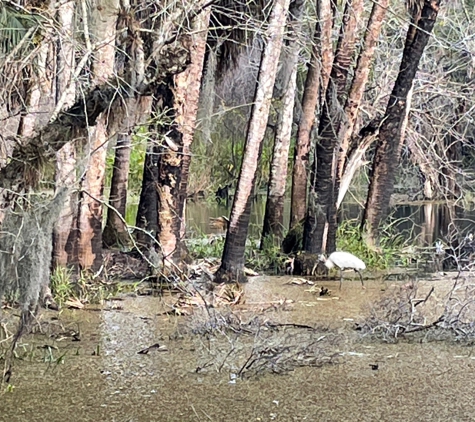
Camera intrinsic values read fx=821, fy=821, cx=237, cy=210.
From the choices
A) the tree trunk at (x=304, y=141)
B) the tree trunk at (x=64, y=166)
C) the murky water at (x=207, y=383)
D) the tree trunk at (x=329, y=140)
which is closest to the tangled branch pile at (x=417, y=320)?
the murky water at (x=207, y=383)

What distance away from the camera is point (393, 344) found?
5.43 metres

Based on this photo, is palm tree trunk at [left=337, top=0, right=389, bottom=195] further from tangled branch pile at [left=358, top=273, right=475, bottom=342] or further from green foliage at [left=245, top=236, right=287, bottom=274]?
tangled branch pile at [left=358, top=273, right=475, bottom=342]

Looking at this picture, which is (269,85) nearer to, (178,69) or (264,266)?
(264,266)

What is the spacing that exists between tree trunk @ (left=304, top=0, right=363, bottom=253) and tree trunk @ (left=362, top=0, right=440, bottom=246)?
63 cm

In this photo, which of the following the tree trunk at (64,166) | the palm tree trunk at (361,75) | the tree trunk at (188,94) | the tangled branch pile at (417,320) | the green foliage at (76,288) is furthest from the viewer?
the palm tree trunk at (361,75)

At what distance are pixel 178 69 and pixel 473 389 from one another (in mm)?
2330

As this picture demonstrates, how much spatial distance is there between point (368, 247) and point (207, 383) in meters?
4.92

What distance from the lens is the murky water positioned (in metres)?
4.05

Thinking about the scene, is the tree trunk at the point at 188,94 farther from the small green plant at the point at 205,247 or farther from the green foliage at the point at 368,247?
the green foliage at the point at 368,247

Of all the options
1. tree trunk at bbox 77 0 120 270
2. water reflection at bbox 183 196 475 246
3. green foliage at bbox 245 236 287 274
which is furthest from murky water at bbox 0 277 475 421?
water reflection at bbox 183 196 475 246

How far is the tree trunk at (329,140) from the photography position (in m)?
8.02

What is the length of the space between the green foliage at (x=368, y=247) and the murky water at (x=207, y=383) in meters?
2.93

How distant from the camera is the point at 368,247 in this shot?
9133 millimetres

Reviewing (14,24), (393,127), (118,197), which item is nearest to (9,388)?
(14,24)
